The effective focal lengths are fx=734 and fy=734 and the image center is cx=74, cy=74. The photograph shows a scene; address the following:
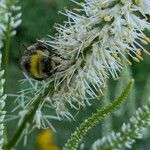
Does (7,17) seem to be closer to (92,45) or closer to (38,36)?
(92,45)

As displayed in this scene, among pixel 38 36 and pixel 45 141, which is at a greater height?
pixel 38 36

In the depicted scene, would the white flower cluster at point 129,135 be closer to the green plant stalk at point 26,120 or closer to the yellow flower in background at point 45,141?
the green plant stalk at point 26,120

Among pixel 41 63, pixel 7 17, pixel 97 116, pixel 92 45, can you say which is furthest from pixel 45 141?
pixel 7 17

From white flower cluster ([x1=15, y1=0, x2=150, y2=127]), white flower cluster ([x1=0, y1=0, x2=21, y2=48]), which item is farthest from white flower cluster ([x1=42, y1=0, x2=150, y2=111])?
white flower cluster ([x1=0, y1=0, x2=21, y2=48])

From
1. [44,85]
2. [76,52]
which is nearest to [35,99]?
[44,85]

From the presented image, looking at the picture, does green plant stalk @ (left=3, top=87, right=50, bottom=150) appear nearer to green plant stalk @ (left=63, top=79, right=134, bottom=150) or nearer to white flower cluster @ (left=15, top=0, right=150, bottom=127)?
white flower cluster @ (left=15, top=0, right=150, bottom=127)

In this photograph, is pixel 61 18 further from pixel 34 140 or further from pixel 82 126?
pixel 82 126
